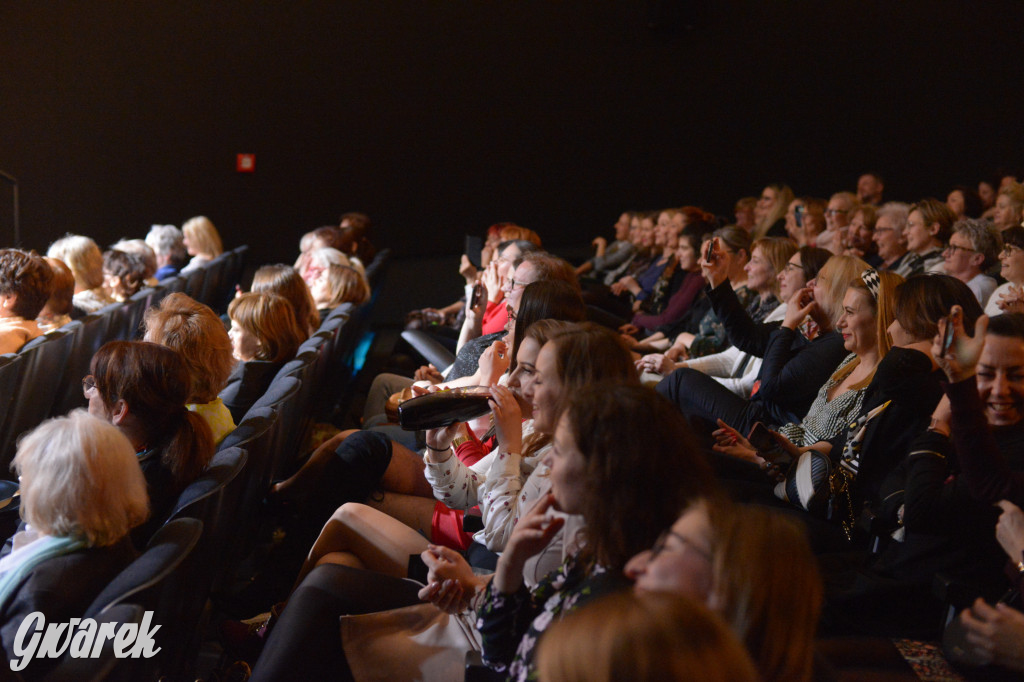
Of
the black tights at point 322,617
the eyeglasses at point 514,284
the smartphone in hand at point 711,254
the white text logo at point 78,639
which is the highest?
the smartphone in hand at point 711,254

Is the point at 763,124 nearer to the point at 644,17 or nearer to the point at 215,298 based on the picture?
the point at 644,17

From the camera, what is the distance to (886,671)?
1.39 meters

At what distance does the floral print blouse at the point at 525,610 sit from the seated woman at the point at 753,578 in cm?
24

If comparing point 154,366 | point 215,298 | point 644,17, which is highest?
point 644,17

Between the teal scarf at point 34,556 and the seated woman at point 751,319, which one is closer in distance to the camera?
the teal scarf at point 34,556

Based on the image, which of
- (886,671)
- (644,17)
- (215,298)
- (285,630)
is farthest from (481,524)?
(644,17)

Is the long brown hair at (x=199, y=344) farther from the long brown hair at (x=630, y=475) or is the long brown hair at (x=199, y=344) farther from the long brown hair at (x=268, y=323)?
the long brown hair at (x=630, y=475)

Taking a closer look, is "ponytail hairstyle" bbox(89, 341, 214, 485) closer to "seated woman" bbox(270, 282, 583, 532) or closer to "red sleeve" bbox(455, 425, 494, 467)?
"seated woman" bbox(270, 282, 583, 532)

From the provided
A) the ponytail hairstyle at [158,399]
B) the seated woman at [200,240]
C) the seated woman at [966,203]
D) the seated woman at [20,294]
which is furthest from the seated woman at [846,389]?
the seated woman at [200,240]

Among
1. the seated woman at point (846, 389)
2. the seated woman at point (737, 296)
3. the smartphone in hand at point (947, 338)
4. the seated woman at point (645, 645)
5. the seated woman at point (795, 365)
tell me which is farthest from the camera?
the seated woman at point (737, 296)

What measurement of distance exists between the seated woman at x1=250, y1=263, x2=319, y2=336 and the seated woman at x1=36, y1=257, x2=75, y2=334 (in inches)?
31.4

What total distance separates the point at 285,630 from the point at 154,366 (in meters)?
0.67

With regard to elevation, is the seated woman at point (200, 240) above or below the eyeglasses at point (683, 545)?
below

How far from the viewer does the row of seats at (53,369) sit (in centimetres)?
279
